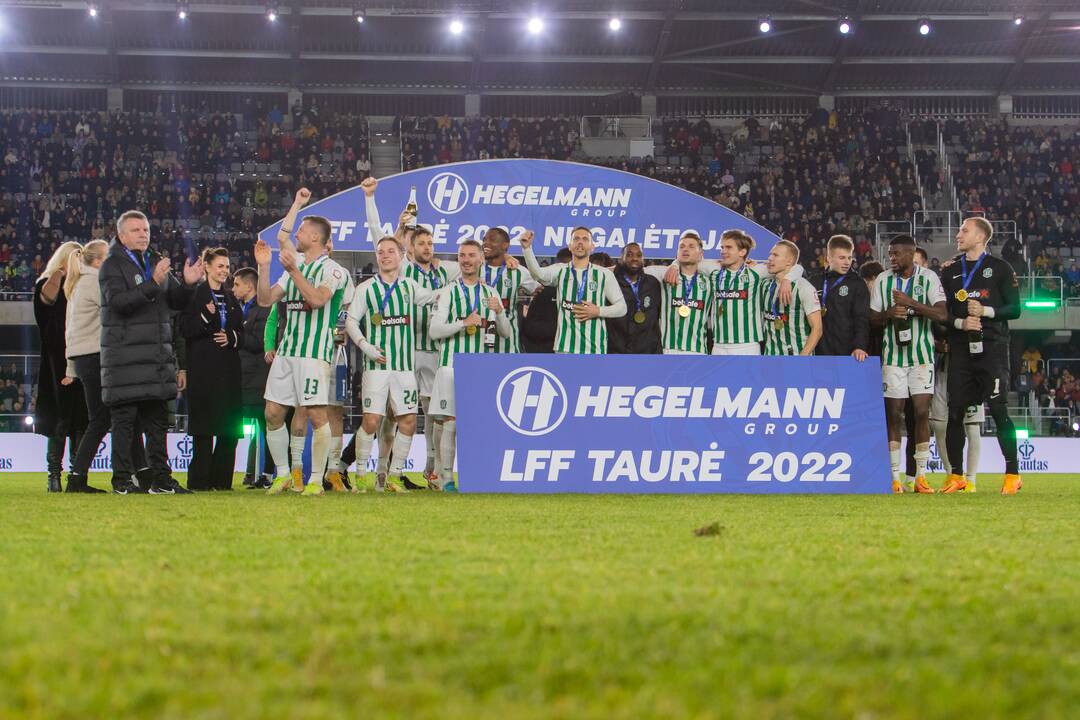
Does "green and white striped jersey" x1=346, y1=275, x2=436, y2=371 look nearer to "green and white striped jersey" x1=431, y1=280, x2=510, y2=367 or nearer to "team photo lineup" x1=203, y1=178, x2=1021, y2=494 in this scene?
"team photo lineup" x1=203, y1=178, x2=1021, y2=494

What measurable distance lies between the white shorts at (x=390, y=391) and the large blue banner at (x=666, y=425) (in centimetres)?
47

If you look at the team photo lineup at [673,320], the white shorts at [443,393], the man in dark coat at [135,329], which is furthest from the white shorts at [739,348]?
the man in dark coat at [135,329]

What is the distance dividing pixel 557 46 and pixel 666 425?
26052 mm

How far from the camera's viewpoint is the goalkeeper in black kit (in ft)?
31.3

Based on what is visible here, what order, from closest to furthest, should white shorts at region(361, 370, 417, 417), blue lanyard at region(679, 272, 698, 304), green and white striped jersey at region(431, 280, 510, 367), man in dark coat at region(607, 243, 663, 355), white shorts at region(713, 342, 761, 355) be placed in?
white shorts at region(361, 370, 417, 417) → green and white striped jersey at region(431, 280, 510, 367) → white shorts at region(713, 342, 761, 355) → blue lanyard at region(679, 272, 698, 304) → man in dark coat at region(607, 243, 663, 355)

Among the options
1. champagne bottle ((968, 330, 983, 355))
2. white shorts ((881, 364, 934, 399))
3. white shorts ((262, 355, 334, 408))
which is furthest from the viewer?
white shorts ((881, 364, 934, 399))

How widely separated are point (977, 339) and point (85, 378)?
706 centimetres

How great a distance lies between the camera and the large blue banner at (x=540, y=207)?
608 inches

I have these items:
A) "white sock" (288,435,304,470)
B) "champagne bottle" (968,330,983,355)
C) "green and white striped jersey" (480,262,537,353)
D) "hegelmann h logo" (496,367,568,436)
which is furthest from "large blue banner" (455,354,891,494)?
"green and white striped jersey" (480,262,537,353)

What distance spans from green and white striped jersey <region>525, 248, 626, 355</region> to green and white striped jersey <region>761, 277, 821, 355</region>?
1.34 metres

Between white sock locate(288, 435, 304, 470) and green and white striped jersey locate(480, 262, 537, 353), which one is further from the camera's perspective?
green and white striped jersey locate(480, 262, 537, 353)

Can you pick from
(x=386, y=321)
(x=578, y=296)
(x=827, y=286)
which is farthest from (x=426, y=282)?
(x=827, y=286)

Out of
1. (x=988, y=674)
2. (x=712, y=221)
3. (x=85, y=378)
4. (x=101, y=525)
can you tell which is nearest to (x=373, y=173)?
(x=712, y=221)

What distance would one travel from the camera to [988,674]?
2268 millimetres
